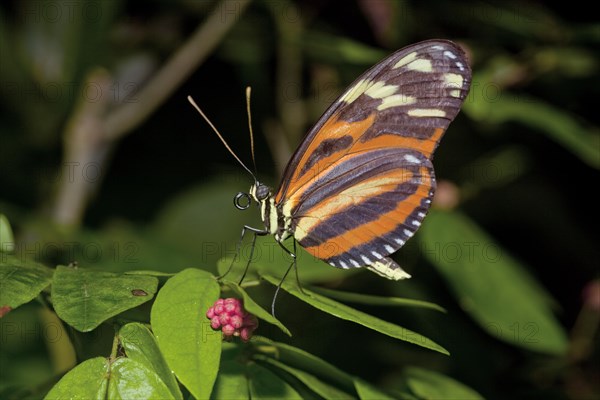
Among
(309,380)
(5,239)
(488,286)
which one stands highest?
(488,286)

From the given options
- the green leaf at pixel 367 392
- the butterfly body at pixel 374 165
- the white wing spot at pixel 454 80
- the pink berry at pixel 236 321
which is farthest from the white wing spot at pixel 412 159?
the pink berry at pixel 236 321

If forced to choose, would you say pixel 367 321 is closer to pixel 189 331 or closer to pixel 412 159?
pixel 189 331

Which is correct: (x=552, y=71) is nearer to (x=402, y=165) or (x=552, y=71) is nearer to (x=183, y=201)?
(x=402, y=165)

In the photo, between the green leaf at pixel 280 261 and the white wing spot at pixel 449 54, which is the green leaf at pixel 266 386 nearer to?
the green leaf at pixel 280 261

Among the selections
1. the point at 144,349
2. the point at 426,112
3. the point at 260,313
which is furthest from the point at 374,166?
the point at 144,349

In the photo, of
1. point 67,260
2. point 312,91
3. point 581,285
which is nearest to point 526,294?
point 581,285

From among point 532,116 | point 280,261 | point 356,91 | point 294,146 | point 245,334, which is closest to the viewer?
point 245,334

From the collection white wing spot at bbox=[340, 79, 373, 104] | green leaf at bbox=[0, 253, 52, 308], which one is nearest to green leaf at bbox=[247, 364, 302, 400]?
green leaf at bbox=[0, 253, 52, 308]
